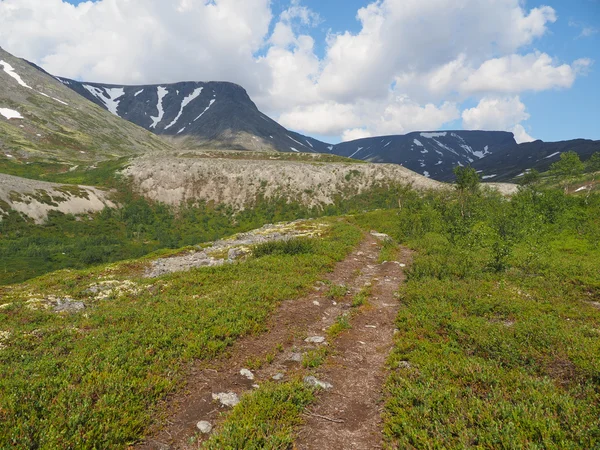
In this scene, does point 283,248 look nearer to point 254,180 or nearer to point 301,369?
point 301,369

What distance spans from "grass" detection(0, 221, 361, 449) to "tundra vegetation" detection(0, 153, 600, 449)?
0.05 m

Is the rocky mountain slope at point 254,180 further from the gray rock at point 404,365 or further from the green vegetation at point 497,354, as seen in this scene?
the gray rock at point 404,365

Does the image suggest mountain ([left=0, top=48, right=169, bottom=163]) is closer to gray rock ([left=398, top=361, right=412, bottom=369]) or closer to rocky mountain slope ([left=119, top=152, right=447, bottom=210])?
rocky mountain slope ([left=119, top=152, right=447, bottom=210])

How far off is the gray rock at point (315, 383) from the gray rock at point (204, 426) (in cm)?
289

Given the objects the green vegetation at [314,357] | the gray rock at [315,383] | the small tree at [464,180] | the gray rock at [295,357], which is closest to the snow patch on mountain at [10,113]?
the small tree at [464,180]

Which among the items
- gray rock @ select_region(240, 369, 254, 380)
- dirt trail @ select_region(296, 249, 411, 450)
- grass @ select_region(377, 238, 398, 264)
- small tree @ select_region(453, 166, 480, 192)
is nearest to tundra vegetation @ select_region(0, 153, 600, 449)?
dirt trail @ select_region(296, 249, 411, 450)

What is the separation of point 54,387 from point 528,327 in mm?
15330

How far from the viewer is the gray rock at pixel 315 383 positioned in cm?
874

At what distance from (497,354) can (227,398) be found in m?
8.65

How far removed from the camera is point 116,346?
10.2 meters

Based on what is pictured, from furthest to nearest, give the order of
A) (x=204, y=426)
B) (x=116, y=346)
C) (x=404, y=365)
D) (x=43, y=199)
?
(x=43, y=199) < (x=116, y=346) < (x=404, y=365) < (x=204, y=426)

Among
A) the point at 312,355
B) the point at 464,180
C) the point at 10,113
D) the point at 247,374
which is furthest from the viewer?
the point at 10,113

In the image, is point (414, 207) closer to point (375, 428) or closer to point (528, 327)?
point (528, 327)

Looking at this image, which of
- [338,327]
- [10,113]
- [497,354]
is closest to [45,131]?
[10,113]
